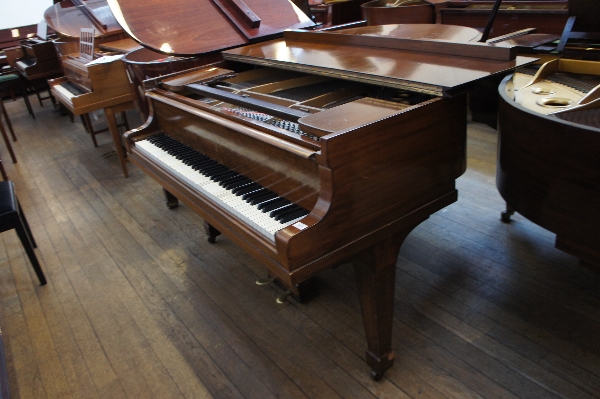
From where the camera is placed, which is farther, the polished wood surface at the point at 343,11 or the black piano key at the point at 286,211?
the polished wood surface at the point at 343,11

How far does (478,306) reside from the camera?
2.03m

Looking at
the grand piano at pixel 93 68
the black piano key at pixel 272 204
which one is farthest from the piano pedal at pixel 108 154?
the black piano key at pixel 272 204

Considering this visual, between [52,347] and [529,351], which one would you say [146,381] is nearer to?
[52,347]

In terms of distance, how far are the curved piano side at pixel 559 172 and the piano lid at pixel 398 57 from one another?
7.7 inches

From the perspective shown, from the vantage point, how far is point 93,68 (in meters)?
3.65

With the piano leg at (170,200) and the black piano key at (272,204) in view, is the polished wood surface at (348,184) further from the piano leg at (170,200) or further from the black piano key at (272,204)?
the piano leg at (170,200)

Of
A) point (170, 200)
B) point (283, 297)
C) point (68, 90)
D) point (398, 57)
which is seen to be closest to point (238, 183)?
point (283, 297)

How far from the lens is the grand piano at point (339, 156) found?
130 cm

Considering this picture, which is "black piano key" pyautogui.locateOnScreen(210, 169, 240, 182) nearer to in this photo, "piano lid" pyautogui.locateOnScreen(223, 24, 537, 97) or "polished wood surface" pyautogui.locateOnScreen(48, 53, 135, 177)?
"piano lid" pyautogui.locateOnScreen(223, 24, 537, 97)

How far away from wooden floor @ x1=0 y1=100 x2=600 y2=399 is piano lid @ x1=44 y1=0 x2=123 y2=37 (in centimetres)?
277

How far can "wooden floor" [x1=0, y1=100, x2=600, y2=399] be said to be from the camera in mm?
1734

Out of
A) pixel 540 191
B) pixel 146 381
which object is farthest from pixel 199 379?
pixel 540 191

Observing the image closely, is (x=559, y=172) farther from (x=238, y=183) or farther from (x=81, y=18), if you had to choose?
(x=81, y=18)

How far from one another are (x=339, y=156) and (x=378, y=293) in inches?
23.7
